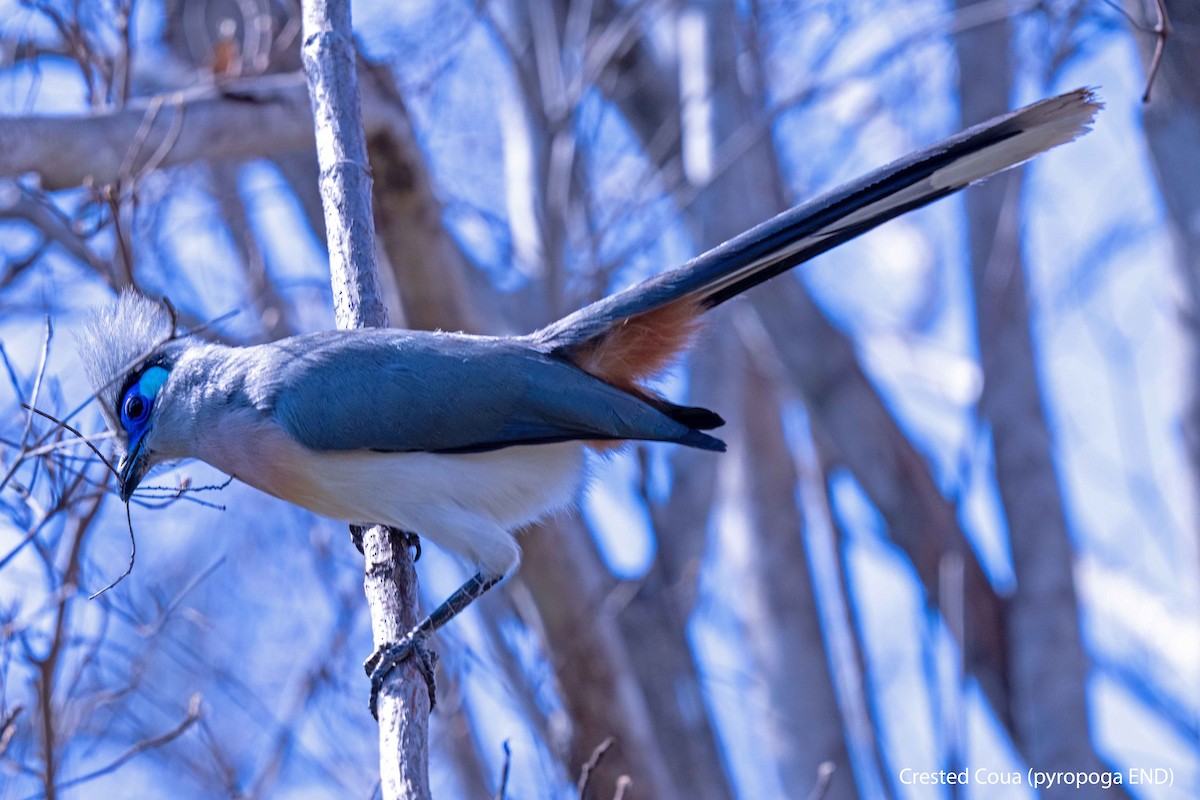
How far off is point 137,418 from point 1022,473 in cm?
452

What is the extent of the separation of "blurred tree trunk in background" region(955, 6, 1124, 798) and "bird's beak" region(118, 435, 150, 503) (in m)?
4.38

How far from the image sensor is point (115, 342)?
436cm

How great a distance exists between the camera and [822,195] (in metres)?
4.26

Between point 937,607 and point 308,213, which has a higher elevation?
point 308,213

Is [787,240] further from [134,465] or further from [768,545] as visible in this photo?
[768,545]

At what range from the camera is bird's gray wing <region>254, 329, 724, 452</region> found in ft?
13.8

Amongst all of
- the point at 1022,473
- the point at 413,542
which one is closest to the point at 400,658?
the point at 413,542

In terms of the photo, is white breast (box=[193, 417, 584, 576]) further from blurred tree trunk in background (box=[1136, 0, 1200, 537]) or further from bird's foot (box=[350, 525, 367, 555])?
blurred tree trunk in background (box=[1136, 0, 1200, 537])

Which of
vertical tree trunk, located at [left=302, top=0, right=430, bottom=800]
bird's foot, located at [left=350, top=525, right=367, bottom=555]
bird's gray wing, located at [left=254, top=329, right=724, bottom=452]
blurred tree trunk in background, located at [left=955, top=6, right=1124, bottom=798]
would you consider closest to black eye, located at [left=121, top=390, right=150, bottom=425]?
bird's gray wing, located at [left=254, top=329, right=724, bottom=452]

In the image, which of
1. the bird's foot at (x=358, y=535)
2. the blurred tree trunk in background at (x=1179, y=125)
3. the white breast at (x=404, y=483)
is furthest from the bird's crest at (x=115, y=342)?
the blurred tree trunk in background at (x=1179, y=125)

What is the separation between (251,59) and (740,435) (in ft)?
13.3

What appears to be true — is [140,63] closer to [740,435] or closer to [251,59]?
[251,59]

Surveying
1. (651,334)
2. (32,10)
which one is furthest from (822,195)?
(32,10)

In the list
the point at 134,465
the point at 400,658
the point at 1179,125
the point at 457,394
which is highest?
the point at 1179,125
